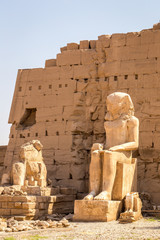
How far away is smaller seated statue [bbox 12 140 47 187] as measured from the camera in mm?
10156

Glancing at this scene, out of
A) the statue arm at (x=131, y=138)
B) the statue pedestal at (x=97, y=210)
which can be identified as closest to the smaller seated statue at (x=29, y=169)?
the statue pedestal at (x=97, y=210)

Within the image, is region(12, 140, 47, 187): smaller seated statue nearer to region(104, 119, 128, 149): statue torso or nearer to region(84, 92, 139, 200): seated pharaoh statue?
region(84, 92, 139, 200): seated pharaoh statue

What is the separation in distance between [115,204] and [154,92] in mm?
4726

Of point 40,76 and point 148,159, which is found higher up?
point 40,76

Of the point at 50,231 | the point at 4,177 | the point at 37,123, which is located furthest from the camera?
the point at 37,123

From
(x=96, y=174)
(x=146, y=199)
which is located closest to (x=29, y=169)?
(x=96, y=174)

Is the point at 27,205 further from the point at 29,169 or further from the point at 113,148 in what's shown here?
the point at 113,148

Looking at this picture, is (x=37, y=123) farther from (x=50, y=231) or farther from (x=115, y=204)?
(x=50, y=231)

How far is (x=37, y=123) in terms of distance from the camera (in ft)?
45.0

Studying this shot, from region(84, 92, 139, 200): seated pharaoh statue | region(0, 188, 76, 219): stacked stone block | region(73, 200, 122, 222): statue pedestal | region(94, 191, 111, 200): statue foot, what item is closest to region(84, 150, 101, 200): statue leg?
region(84, 92, 139, 200): seated pharaoh statue

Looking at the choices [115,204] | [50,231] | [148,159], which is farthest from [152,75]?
[50,231]

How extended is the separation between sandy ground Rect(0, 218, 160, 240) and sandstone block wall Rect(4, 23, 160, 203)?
4.33 meters

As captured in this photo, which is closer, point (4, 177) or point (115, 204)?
point (115, 204)

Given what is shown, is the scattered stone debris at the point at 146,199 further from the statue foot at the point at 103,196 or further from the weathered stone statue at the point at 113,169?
the statue foot at the point at 103,196
